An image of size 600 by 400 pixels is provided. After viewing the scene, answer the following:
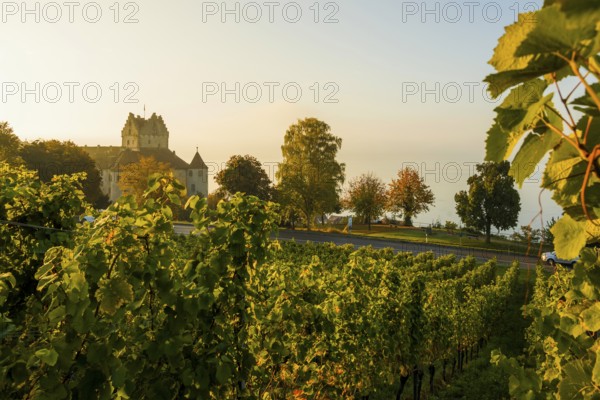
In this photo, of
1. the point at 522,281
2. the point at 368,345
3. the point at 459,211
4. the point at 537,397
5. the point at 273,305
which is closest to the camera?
the point at 537,397

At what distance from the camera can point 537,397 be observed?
2.52 meters

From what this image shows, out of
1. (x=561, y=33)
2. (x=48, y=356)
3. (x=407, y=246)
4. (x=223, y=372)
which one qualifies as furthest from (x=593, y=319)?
(x=407, y=246)

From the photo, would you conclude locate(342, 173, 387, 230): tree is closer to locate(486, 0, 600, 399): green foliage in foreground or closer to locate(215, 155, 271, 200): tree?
locate(215, 155, 271, 200): tree

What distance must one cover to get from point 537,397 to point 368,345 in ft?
16.8

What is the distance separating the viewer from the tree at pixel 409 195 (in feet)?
198

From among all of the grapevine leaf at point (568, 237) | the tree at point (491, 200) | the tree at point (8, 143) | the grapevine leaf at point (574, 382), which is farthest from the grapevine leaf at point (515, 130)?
the tree at point (8, 143)

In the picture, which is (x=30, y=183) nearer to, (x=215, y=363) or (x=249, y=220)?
(x=249, y=220)

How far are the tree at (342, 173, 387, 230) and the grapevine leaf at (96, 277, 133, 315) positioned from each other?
179 ft

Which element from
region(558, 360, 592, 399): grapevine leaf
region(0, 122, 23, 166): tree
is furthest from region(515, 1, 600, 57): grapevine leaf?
region(0, 122, 23, 166): tree

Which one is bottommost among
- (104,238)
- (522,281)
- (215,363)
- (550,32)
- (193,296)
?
(522,281)

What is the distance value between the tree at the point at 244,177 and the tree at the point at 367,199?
1078 cm

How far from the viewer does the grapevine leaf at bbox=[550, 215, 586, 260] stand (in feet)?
3.92

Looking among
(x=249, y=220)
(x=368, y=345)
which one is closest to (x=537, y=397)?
(x=249, y=220)

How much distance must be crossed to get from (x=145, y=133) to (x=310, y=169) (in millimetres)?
68915
